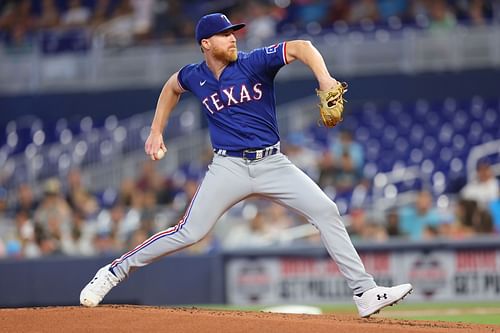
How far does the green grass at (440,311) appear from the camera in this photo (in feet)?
30.7

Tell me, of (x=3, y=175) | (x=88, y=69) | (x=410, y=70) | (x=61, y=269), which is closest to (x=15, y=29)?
(x=88, y=69)

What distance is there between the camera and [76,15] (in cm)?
2014

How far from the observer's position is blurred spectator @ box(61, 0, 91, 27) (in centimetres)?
1998

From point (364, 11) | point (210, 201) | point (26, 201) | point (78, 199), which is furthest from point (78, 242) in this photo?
point (364, 11)

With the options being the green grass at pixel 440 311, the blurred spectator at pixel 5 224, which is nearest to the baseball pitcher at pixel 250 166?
the green grass at pixel 440 311

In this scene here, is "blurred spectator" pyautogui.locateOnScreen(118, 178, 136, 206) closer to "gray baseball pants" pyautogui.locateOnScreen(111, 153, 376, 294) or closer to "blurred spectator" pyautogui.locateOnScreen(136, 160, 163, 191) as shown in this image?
"blurred spectator" pyautogui.locateOnScreen(136, 160, 163, 191)

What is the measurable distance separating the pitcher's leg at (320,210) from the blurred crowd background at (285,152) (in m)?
5.70

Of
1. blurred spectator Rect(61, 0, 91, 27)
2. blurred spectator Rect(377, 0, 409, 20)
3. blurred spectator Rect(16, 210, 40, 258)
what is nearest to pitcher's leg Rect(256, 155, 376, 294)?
blurred spectator Rect(16, 210, 40, 258)

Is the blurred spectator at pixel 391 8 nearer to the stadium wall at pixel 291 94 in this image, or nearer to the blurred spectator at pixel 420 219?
the stadium wall at pixel 291 94

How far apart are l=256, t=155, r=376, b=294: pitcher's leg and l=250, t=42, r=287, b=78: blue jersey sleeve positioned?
1.86ft

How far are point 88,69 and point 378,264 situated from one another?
27.8 feet

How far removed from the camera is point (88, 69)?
18.6m

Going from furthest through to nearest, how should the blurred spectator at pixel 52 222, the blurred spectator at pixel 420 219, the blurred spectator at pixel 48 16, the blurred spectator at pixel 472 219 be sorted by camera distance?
the blurred spectator at pixel 48 16, the blurred spectator at pixel 52 222, the blurred spectator at pixel 420 219, the blurred spectator at pixel 472 219

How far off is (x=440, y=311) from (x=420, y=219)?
2017mm
